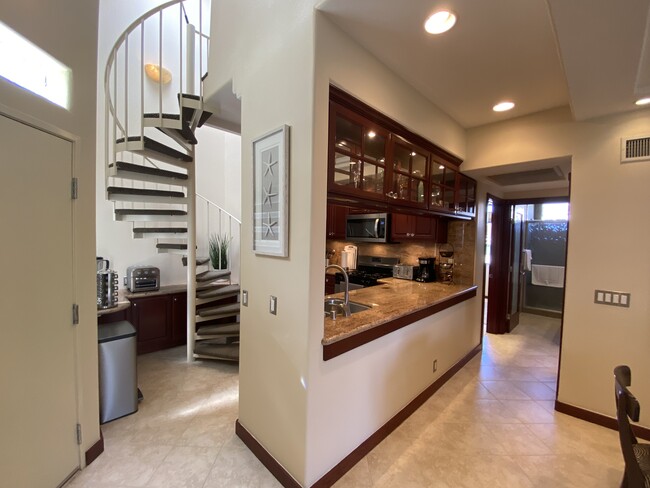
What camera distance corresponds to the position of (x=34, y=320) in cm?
156

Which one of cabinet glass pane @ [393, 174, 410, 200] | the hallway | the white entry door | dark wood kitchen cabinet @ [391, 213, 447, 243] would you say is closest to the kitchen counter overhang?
A: dark wood kitchen cabinet @ [391, 213, 447, 243]

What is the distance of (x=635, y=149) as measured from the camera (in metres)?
2.26

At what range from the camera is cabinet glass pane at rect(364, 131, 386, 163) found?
2051 mm

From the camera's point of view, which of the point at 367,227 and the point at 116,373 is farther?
the point at 367,227

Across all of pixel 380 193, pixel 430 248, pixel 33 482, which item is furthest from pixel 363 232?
pixel 33 482

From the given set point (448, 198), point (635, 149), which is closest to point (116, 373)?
point (448, 198)

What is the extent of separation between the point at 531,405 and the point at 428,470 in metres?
1.51

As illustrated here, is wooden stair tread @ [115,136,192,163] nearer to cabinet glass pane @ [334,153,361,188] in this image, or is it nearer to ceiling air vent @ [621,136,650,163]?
cabinet glass pane @ [334,153,361,188]

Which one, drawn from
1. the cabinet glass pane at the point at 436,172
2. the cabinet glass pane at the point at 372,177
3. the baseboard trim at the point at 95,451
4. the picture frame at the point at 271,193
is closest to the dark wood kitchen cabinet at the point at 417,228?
the cabinet glass pane at the point at 436,172

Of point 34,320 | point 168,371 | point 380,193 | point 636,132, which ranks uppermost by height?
point 636,132

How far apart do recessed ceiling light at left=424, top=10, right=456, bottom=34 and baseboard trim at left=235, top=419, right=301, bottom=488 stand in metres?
2.76

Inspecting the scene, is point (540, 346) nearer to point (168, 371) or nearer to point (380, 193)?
point (380, 193)

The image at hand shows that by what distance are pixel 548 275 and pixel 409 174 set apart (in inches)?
206

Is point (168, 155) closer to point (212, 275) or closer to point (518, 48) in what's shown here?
point (212, 275)
